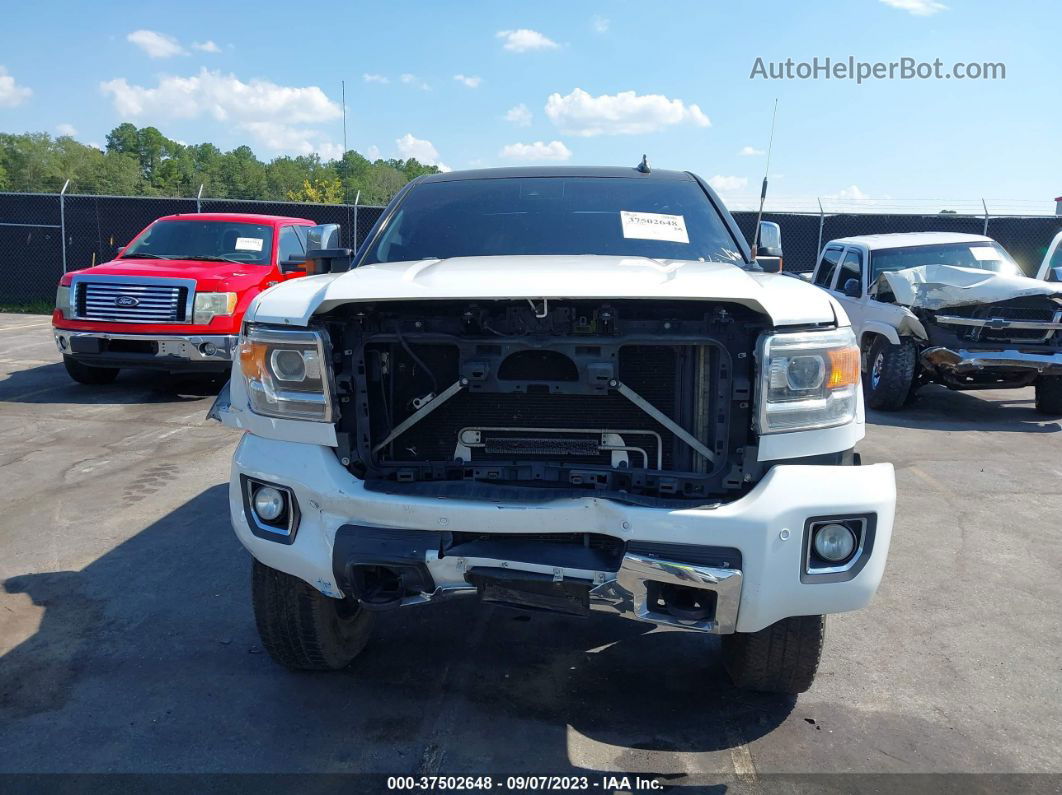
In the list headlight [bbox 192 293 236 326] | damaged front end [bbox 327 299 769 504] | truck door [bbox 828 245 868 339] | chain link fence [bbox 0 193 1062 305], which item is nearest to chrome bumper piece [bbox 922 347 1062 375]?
truck door [bbox 828 245 868 339]

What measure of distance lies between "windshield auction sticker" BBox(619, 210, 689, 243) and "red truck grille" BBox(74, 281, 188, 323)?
5619 mm

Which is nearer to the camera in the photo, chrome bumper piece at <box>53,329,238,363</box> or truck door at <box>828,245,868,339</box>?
chrome bumper piece at <box>53,329,238,363</box>

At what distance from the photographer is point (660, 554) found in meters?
2.43

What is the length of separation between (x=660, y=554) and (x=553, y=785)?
0.80 m

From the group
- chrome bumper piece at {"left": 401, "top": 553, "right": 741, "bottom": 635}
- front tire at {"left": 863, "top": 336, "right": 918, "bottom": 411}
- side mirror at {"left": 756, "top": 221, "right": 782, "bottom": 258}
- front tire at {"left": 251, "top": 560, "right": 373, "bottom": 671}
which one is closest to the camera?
chrome bumper piece at {"left": 401, "top": 553, "right": 741, "bottom": 635}

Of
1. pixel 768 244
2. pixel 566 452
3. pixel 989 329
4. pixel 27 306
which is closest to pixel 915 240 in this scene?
pixel 989 329

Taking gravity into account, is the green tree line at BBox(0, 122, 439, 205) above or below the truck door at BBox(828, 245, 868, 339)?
above

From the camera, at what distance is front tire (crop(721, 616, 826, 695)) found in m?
2.86

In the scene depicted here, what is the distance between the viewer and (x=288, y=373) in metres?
2.74

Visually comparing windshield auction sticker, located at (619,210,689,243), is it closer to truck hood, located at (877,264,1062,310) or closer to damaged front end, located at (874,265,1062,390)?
damaged front end, located at (874,265,1062,390)

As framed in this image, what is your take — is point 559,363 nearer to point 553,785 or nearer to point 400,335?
point 400,335

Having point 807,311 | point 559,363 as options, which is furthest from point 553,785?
point 807,311

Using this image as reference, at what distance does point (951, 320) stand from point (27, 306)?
54.9 feet

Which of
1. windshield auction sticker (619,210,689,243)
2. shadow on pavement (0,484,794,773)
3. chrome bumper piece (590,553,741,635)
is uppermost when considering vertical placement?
windshield auction sticker (619,210,689,243)
